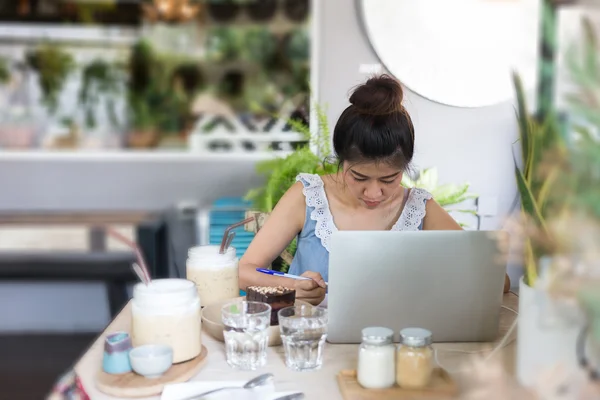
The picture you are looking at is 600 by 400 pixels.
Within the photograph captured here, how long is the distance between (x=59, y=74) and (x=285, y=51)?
1264 millimetres

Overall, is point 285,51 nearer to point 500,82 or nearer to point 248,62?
point 248,62

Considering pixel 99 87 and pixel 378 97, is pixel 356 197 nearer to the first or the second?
pixel 378 97

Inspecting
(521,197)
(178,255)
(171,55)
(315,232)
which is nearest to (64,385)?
(521,197)

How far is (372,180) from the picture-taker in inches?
67.2

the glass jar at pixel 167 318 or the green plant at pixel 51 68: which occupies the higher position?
the green plant at pixel 51 68

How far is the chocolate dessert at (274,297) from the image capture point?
1238 millimetres

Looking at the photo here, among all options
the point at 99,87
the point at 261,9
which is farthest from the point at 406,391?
the point at 99,87

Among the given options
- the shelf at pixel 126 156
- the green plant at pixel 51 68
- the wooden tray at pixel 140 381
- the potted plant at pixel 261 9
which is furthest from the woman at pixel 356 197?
the green plant at pixel 51 68

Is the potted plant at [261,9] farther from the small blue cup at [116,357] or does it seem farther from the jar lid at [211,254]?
the small blue cup at [116,357]

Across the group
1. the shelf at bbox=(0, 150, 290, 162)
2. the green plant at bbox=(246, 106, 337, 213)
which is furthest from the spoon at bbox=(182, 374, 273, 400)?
the shelf at bbox=(0, 150, 290, 162)

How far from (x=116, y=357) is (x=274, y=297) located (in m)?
0.34

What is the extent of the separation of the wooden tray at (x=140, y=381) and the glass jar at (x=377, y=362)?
0.97ft

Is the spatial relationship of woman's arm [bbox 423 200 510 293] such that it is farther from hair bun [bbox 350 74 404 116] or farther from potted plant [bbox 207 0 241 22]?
potted plant [bbox 207 0 241 22]

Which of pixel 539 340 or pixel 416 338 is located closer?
pixel 539 340
